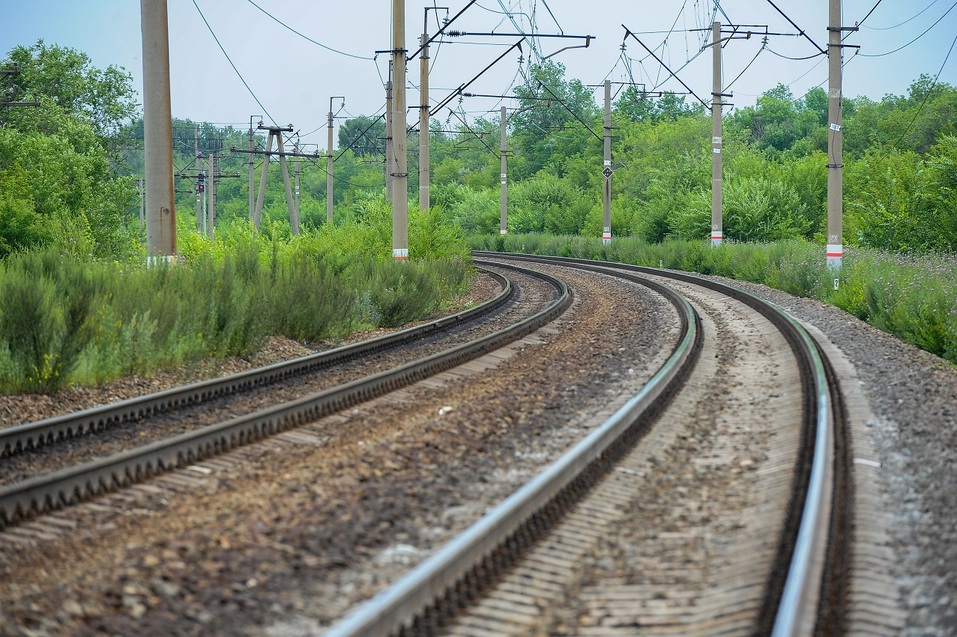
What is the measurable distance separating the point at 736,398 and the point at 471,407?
303cm

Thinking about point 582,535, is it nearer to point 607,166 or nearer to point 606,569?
point 606,569

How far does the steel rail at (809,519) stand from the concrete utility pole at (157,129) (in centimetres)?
997

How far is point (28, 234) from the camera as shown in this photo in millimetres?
27734

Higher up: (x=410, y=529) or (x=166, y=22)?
(x=166, y=22)

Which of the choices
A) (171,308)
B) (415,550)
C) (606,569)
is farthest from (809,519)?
(171,308)

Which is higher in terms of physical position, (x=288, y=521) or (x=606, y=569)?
(x=288, y=521)

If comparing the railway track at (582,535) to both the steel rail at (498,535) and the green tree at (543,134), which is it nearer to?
the steel rail at (498,535)

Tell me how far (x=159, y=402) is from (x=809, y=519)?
6.47 metres

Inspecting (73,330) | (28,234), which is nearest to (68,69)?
(28,234)

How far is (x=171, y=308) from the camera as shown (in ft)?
46.8

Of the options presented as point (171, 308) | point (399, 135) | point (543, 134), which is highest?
point (543, 134)

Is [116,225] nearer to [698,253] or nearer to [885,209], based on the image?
[698,253]

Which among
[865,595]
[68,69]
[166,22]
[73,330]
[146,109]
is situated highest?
[68,69]

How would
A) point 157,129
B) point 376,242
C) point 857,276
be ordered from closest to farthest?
point 157,129 → point 857,276 → point 376,242
